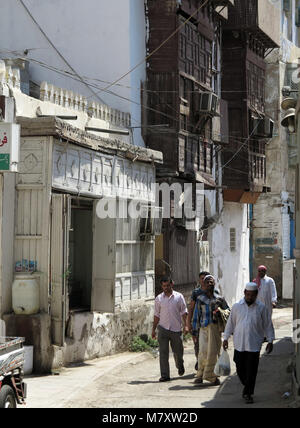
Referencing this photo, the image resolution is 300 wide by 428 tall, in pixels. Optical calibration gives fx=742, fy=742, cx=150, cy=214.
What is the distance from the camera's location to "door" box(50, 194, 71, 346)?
11.4m

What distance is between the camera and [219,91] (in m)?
23.0

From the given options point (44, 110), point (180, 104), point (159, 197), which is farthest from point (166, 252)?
point (44, 110)

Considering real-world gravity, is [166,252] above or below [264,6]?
below

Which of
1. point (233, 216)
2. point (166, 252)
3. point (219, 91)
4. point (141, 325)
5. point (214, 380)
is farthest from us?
point (233, 216)

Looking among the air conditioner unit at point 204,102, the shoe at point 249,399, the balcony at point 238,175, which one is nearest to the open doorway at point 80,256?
the air conditioner unit at point 204,102

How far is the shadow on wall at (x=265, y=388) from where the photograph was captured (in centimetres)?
881

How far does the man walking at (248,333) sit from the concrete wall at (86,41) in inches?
330

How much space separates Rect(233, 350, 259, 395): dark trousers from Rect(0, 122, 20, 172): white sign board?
4038 mm

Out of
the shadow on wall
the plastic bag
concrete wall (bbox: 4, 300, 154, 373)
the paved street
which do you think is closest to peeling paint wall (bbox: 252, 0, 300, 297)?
concrete wall (bbox: 4, 300, 154, 373)

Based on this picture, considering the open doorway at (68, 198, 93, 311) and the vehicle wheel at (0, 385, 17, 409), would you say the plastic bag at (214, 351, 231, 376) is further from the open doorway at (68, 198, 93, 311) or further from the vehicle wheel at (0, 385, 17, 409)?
the open doorway at (68, 198, 93, 311)

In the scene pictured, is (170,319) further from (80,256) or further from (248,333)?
(80,256)

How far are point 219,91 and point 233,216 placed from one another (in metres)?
4.24

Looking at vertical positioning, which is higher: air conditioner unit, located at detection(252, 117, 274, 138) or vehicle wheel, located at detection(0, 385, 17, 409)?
air conditioner unit, located at detection(252, 117, 274, 138)
